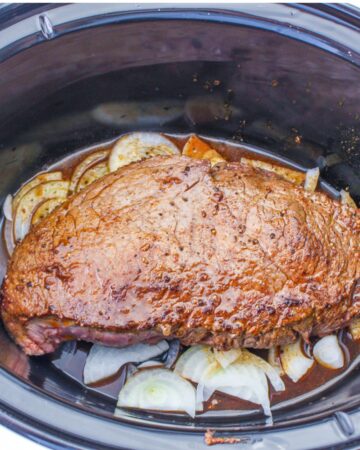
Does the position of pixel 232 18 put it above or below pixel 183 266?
above

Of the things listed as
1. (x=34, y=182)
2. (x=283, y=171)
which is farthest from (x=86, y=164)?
(x=283, y=171)

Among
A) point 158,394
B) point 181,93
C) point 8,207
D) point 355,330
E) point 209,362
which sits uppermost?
point 181,93

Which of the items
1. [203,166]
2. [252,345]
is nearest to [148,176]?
[203,166]

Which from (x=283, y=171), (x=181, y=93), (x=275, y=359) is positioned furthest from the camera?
(x=283, y=171)

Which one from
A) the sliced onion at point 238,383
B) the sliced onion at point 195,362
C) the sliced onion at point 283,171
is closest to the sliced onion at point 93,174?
the sliced onion at point 283,171

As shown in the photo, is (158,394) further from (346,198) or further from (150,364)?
(346,198)

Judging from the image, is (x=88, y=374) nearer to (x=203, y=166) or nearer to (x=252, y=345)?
(x=252, y=345)

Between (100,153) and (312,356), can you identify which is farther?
(100,153)
